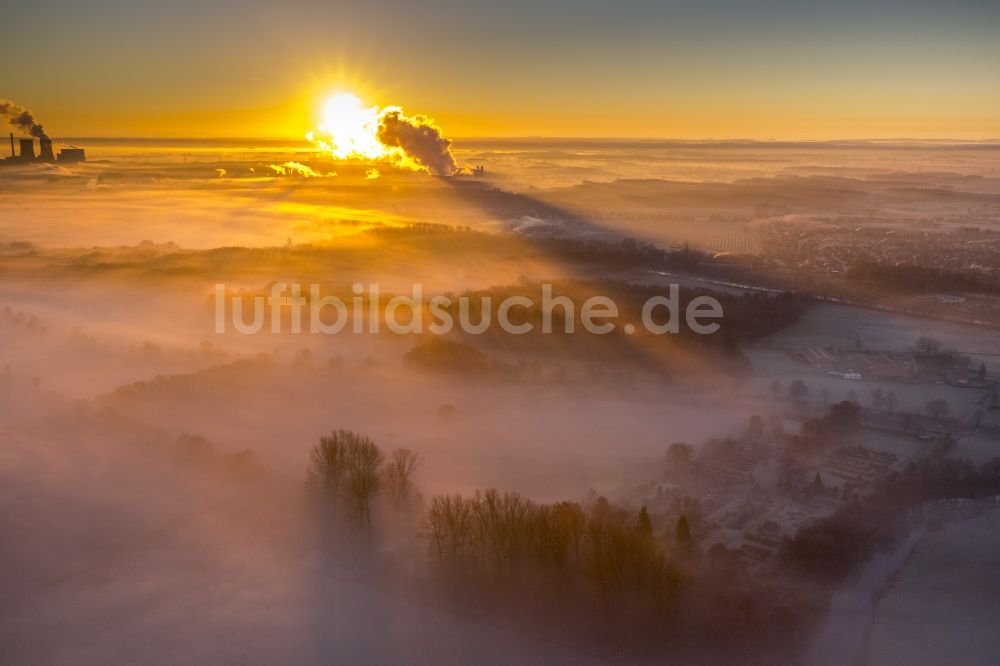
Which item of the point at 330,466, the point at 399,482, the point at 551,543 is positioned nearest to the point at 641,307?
the point at 399,482

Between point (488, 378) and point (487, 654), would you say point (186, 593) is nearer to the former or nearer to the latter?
point (487, 654)

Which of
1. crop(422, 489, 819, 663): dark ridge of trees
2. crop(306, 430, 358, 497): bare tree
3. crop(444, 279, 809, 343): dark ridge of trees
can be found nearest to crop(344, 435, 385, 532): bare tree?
crop(306, 430, 358, 497): bare tree

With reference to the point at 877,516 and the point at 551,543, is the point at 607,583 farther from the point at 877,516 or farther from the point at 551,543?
the point at 877,516

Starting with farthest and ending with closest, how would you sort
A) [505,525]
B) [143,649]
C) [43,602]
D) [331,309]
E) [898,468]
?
[331,309], [898,468], [505,525], [43,602], [143,649]

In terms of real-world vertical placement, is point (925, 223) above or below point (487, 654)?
above

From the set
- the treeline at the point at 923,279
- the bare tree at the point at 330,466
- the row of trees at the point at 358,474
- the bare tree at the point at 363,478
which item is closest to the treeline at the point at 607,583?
the bare tree at the point at 363,478

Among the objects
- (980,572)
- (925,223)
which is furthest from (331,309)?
(925,223)
